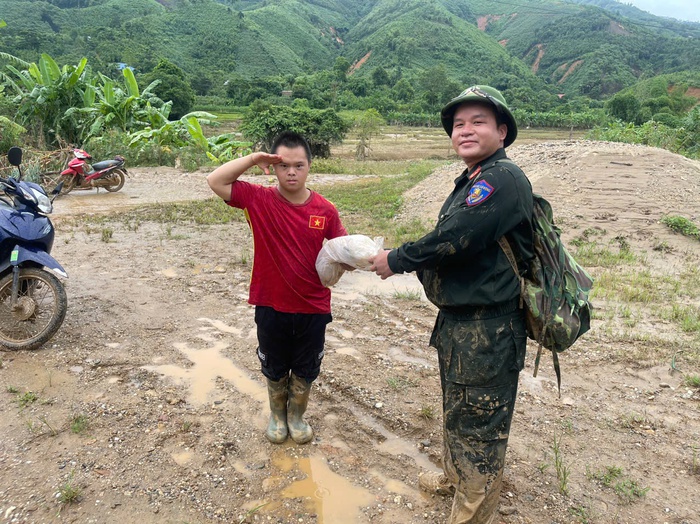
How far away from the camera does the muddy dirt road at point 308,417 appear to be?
220 centimetres

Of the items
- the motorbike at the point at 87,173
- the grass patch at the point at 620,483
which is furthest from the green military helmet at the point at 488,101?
the motorbike at the point at 87,173

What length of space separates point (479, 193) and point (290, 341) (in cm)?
127

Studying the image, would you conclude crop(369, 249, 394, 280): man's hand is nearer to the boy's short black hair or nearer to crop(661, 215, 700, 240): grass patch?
the boy's short black hair

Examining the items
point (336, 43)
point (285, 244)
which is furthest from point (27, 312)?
point (336, 43)

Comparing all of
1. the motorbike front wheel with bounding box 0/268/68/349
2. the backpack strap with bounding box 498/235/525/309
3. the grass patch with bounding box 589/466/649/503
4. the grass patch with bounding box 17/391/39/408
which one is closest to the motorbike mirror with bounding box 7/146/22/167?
the motorbike front wheel with bounding box 0/268/68/349

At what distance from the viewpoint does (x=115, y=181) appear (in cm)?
1030

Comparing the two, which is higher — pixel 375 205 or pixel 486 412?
pixel 486 412

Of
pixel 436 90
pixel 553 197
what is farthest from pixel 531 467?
pixel 436 90

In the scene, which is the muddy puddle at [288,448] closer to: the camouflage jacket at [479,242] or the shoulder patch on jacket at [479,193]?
the camouflage jacket at [479,242]

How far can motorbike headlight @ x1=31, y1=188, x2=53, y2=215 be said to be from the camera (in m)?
3.58

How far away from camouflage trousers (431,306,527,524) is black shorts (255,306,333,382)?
0.72 meters

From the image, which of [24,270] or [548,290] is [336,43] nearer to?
[24,270]

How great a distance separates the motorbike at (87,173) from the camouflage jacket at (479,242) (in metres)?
9.58

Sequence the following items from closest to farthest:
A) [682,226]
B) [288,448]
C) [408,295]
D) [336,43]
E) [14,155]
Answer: [288,448], [14,155], [408,295], [682,226], [336,43]
